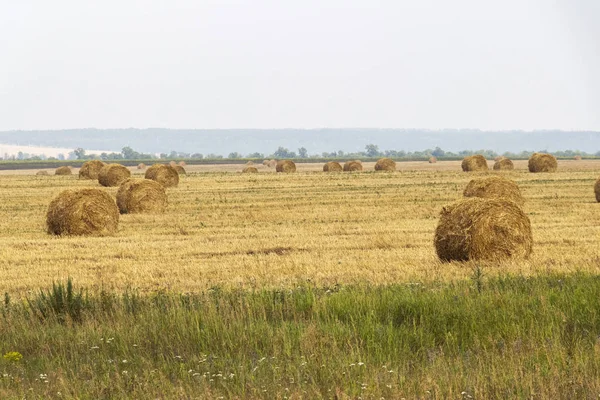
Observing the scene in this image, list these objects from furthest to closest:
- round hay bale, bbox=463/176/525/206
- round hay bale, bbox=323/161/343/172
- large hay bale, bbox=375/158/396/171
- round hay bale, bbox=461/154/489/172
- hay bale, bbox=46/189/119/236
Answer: large hay bale, bbox=375/158/396/171, round hay bale, bbox=323/161/343/172, round hay bale, bbox=461/154/489/172, round hay bale, bbox=463/176/525/206, hay bale, bbox=46/189/119/236

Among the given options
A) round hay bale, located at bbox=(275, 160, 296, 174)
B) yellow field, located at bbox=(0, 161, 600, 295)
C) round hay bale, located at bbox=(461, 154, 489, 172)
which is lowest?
round hay bale, located at bbox=(275, 160, 296, 174)

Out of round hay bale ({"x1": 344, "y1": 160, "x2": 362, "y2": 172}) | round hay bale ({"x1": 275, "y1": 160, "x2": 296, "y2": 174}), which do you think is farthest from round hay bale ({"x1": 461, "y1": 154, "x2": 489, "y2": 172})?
round hay bale ({"x1": 275, "y1": 160, "x2": 296, "y2": 174})

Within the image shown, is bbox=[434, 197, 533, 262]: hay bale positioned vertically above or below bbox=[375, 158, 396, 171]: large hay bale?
above

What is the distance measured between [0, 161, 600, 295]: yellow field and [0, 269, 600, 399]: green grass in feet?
11.6

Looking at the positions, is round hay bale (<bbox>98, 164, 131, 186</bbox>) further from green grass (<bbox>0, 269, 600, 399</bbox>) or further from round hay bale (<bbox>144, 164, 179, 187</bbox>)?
green grass (<bbox>0, 269, 600, 399</bbox>)

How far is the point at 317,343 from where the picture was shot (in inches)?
361

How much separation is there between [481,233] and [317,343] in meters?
11.0

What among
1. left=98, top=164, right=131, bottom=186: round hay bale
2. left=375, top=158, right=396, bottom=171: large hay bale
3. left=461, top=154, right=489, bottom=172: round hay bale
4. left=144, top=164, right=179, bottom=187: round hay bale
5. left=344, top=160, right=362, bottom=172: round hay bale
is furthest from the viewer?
left=375, top=158, right=396, bottom=171: large hay bale

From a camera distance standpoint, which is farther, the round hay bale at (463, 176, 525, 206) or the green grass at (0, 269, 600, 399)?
the round hay bale at (463, 176, 525, 206)

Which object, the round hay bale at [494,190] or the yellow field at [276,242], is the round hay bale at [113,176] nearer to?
the yellow field at [276,242]

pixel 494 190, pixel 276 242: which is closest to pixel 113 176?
pixel 494 190

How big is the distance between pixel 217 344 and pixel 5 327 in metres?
2.85

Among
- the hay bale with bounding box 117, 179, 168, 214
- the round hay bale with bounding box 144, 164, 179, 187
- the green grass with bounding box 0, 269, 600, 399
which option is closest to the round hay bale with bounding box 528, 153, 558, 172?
the round hay bale with bounding box 144, 164, 179, 187

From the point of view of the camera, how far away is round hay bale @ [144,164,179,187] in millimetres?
48562
